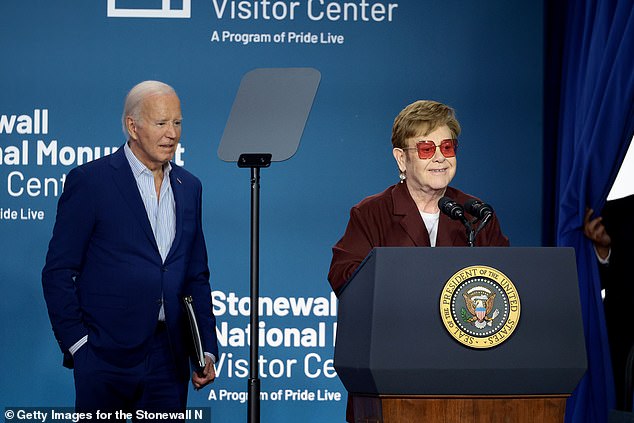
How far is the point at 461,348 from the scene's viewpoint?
7.09 ft

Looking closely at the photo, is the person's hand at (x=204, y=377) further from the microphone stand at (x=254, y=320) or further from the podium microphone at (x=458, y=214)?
the podium microphone at (x=458, y=214)

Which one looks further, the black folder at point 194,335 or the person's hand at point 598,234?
the person's hand at point 598,234

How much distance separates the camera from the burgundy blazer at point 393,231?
9.31ft

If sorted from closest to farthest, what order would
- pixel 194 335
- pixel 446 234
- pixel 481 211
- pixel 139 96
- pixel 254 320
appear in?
pixel 481 211 < pixel 446 234 < pixel 254 320 < pixel 194 335 < pixel 139 96

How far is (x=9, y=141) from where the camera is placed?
446 centimetres

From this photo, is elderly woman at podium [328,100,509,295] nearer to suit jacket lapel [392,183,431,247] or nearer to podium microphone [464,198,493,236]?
suit jacket lapel [392,183,431,247]

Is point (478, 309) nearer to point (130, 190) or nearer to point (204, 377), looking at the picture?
point (204, 377)

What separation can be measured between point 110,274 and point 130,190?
29cm

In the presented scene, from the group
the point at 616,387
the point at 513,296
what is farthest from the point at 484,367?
the point at 616,387

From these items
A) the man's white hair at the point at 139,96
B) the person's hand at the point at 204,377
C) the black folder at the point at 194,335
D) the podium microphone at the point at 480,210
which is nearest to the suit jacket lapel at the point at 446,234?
the podium microphone at the point at 480,210

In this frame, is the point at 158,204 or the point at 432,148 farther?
the point at 158,204

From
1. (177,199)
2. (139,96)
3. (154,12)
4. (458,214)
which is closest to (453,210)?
(458,214)

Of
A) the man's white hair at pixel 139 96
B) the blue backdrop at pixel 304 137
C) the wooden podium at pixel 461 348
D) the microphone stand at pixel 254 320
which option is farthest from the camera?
the blue backdrop at pixel 304 137

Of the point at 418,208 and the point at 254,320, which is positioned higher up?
the point at 418,208
